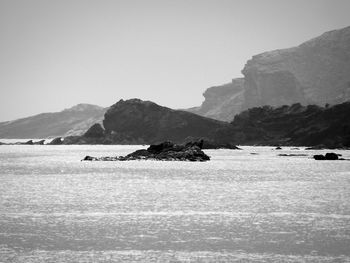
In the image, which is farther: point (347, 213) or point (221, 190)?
point (221, 190)

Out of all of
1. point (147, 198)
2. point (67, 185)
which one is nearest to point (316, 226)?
point (147, 198)

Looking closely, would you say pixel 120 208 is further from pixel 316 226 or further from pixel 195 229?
pixel 316 226

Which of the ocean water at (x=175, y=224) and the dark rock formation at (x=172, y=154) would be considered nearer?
the ocean water at (x=175, y=224)

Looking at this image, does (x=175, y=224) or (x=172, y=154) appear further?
(x=172, y=154)

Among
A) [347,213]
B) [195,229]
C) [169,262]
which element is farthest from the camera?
[347,213]

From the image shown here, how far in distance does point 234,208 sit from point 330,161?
111956mm

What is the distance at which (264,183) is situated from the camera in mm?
87125

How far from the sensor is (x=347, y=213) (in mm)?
49719

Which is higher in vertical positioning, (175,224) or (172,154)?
(172,154)

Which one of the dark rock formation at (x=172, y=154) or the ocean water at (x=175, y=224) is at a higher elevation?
the dark rock formation at (x=172, y=154)

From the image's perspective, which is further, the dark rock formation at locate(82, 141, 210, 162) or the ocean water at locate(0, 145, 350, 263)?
the dark rock formation at locate(82, 141, 210, 162)

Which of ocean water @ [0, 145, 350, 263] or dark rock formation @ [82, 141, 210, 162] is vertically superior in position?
dark rock formation @ [82, 141, 210, 162]

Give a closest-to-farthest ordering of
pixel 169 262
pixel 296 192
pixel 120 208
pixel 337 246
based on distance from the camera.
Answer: pixel 169 262, pixel 337 246, pixel 120 208, pixel 296 192

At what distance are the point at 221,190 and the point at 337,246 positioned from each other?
1607 inches
